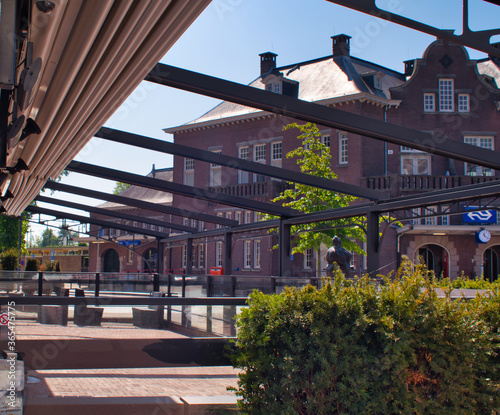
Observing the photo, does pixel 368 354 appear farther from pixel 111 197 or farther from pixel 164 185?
pixel 111 197

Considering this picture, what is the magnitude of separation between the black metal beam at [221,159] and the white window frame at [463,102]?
26814 millimetres

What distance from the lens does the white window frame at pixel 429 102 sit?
3869cm

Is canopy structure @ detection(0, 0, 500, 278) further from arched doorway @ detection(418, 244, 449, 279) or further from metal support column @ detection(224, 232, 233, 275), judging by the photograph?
arched doorway @ detection(418, 244, 449, 279)

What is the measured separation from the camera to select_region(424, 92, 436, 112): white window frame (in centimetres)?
3869

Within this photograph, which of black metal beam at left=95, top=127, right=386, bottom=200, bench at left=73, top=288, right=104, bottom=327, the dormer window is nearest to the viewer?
bench at left=73, top=288, right=104, bottom=327

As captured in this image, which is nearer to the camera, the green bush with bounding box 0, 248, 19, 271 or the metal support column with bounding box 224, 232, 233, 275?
the metal support column with bounding box 224, 232, 233, 275

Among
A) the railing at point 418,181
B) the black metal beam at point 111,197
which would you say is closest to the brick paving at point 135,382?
the black metal beam at point 111,197

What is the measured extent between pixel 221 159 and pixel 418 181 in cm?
2475

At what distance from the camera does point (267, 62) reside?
46.8 metres

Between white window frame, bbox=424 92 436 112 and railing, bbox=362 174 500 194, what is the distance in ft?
18.1

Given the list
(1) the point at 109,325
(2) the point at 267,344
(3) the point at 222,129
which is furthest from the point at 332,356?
(3) the point at 222,129

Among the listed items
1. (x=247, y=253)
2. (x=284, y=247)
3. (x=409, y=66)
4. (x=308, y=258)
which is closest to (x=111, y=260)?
(x=247, y=253)

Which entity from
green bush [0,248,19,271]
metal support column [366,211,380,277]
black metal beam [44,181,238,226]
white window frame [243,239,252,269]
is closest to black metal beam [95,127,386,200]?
metal support column [366,211,380,277]

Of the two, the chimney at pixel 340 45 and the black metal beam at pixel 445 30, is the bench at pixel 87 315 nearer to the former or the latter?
the black metal beam at pixel 445 30
